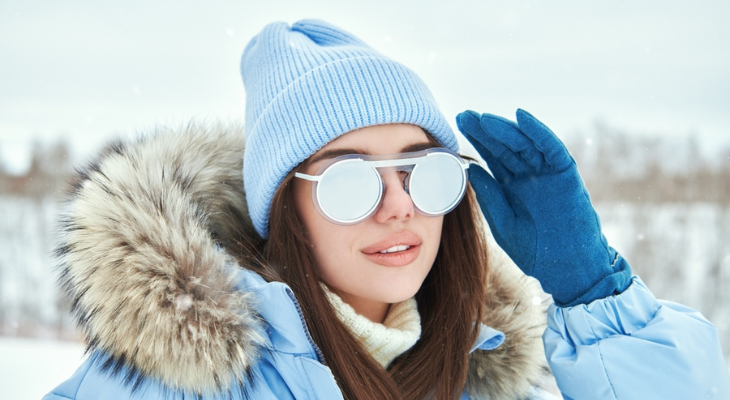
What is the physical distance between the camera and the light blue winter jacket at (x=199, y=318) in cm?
112

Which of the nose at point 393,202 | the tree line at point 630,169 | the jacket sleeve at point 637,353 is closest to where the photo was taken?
the jacket sleeve at point 637,353

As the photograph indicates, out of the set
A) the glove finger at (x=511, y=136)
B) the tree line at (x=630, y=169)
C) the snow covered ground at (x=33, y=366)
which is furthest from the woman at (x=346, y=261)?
the tree line at (x=630, y=169)

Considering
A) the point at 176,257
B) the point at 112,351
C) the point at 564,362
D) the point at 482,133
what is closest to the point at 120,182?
the point at 176,257

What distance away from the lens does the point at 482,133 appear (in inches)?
63.2

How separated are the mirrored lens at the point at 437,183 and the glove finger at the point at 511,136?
148 mm

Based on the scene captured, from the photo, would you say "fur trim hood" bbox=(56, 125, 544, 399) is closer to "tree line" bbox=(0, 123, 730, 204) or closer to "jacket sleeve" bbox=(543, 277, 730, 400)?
"jacket sleeve" bbox=(543, 277, 730, 400)

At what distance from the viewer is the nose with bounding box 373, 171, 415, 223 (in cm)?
141

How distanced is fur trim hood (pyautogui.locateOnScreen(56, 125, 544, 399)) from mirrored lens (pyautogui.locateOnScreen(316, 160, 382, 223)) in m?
0.31

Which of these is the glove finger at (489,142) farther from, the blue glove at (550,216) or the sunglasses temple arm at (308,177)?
the sunglasses temple arm at (308,177)

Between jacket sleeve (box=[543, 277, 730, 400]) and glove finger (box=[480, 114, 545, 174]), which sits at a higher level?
glove finger (box=[480, 114, 545, 174])

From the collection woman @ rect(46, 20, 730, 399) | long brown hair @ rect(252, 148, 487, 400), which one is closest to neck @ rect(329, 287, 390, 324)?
woman @ rect(46, 20, 730, 399)

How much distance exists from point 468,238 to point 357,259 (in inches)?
19.6

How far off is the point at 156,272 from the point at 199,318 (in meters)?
0.16

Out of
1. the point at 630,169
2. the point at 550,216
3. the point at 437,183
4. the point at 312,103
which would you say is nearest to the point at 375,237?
the point at 437,183
